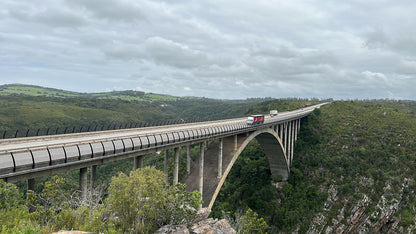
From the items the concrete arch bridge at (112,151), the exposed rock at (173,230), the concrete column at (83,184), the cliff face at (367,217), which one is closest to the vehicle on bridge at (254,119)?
the concrete arch bridge at (112,151)

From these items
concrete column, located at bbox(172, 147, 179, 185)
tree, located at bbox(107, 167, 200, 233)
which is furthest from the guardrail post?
tree, located at bbox(107, 167, 200, 233)

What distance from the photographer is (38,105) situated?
5758 inches

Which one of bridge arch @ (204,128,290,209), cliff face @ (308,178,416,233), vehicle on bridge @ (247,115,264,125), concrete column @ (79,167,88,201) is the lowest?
cliff face @ (308,178,416,233)

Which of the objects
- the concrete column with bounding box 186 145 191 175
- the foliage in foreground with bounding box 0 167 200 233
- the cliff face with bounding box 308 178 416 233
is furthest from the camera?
the cliff face with bounding box 308 178 416 233

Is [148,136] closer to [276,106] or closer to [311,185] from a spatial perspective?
[311,185]

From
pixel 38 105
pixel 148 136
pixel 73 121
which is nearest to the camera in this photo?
pixel 148 136

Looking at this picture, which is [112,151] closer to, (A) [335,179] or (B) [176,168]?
(B) [176,168]

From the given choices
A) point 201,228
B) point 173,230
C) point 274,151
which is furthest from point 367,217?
point 173,230

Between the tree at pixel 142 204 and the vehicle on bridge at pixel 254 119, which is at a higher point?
the vehicle on bridge at pixel 254 119

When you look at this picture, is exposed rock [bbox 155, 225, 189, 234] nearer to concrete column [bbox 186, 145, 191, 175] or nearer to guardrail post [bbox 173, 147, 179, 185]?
guardrail post [bbox 173, 147, 179, 185]

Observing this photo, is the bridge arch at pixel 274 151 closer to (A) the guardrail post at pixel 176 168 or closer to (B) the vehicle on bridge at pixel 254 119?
(B) the vehicle on bridge at pixel 254 119

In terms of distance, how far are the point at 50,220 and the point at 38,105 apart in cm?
15758

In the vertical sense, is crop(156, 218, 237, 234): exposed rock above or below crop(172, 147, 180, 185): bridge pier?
below

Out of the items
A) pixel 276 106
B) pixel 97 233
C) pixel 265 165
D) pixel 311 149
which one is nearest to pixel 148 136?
pixel 97 233
